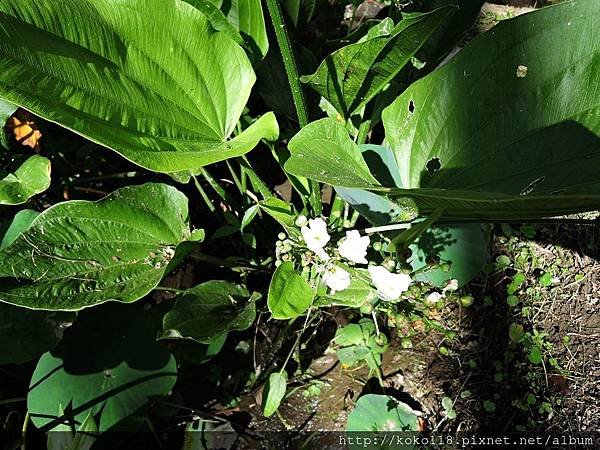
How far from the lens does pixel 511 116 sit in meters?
1.00

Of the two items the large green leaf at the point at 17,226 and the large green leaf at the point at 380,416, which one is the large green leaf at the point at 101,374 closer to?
the large green leaf at the point at 17,226

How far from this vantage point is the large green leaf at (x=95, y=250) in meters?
0.95

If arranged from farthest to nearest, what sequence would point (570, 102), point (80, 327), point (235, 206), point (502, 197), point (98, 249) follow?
point (235, 206) < point (80, 327) < point (98, 249) < point (570, 102) < point (502, 197)

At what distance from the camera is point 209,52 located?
106cm

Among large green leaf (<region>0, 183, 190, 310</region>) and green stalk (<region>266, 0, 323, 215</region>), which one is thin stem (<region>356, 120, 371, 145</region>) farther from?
large green leaf (<region>0, 183, 190, 310</region>)

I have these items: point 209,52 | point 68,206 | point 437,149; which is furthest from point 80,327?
point 437,149

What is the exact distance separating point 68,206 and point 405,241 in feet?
1.98

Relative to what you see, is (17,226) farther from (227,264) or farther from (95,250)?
(227,264)

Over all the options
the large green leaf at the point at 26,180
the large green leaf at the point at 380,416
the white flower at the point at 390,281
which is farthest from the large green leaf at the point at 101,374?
the white flower at the point at 390,281

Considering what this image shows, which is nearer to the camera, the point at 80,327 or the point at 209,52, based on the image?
the point at 209,52

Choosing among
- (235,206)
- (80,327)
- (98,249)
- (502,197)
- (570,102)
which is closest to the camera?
(502,197)

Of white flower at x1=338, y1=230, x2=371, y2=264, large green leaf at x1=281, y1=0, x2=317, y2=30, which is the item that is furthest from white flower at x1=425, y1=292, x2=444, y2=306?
large green leaf at x1=281, y1=0, x2=317, y2=30

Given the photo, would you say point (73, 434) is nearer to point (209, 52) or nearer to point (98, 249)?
point (98, 249)

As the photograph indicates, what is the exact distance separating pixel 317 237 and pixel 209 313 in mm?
358
